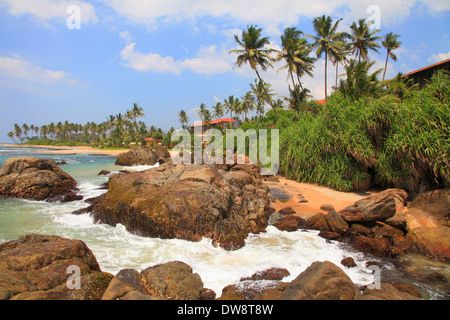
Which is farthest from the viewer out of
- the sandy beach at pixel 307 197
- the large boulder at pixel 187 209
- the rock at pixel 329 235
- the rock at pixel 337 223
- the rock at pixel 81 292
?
the sandy beach at pixel 307 197

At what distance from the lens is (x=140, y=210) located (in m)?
8.73

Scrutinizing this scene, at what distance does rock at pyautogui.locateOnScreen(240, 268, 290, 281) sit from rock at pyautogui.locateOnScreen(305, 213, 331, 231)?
11.9 feet

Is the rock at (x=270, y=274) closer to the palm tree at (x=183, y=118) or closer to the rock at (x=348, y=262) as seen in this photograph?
the rock at (x=348, y=262)

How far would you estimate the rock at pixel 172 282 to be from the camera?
4930 millimetres

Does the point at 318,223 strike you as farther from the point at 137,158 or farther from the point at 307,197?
the point at 137,158

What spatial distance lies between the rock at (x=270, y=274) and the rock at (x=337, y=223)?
3542 mm

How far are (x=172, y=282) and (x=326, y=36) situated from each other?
33.2 m

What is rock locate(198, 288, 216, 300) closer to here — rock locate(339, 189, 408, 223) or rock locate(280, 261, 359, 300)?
rock locate(280, 261, 359, 300)

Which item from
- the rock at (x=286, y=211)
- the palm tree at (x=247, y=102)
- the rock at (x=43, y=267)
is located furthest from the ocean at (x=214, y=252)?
the palm tree at (x=247, y=102)

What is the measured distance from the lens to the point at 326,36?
3008 centimetres

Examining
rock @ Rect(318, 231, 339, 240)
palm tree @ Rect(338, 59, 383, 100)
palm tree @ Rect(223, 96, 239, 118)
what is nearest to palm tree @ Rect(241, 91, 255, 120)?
palm tree @ Rect(223, 96, 239, 118)
